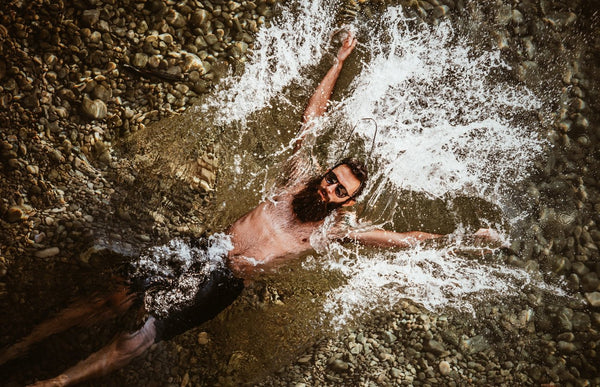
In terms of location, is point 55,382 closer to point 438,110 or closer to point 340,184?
point 340,184

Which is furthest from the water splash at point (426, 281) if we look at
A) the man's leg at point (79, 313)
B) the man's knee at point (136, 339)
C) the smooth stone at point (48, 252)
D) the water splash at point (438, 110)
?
the smooth stone at point (48, 252)

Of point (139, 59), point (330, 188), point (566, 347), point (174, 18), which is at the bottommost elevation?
point (566, 347)

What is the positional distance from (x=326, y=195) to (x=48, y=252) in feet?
8.37

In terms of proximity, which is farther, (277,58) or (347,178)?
(277,58)

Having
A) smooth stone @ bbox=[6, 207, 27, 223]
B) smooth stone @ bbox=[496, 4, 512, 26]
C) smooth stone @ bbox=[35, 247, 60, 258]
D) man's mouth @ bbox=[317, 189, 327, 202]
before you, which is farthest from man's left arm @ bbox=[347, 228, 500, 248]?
smooth stone @ bbox=[6, 207, 27, 223]

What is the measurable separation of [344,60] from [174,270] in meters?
2.62

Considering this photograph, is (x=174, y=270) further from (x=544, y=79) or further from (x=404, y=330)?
(x=544, y=79)

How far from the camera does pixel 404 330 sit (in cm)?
330

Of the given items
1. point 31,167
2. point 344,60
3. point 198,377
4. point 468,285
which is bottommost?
point 468,285

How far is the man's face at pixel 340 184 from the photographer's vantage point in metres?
2.54

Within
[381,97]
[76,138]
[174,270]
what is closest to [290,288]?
[174,270]

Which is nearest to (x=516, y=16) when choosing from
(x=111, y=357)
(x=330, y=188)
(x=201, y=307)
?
(x=330, y=188)

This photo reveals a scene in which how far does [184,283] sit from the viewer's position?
2.86m

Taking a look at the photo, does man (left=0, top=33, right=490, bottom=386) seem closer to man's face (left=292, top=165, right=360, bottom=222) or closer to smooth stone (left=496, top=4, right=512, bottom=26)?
man's face (left=292, top=165, right=360, bottom=222)
